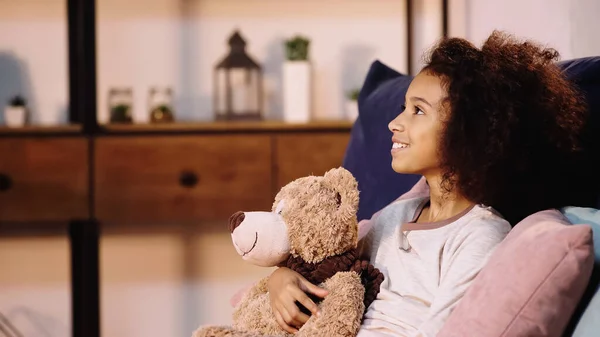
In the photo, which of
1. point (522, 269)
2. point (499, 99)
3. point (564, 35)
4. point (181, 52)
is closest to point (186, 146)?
point (181, 52)

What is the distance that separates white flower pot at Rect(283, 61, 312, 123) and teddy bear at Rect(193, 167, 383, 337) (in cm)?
148

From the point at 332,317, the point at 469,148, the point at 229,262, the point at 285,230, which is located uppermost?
the point at 469,148

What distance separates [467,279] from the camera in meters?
1.05

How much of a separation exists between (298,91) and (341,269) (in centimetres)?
158

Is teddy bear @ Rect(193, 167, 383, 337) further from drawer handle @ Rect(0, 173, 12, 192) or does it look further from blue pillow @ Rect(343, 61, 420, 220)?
drawer handle @ Rect(0, 173, 12, 192)

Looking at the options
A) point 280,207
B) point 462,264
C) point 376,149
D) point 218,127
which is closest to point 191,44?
point 218,127

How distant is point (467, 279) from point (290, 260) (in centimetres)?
28

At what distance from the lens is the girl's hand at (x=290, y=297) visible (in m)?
1.15

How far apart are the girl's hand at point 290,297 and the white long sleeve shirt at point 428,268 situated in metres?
0.08

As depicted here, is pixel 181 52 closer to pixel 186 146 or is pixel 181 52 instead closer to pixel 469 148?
pixel 186 146

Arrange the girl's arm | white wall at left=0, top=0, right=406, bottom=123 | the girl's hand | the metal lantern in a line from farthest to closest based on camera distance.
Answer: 1. white wall at left=0, top=0, right=406, bottom=123
2. the metal lantern
3. the girl's hand
4. the girl's arm

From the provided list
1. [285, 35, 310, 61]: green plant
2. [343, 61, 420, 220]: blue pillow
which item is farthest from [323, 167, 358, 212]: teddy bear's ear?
[285, 35, 310, 61]: green plant

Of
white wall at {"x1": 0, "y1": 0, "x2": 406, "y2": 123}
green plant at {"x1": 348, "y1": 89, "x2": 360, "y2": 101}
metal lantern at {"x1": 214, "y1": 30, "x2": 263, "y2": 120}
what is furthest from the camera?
white wall at {"x1": 0, "y1": 0, "x2": 406, "y2": 123}

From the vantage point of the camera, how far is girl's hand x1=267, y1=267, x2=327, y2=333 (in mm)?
1148
